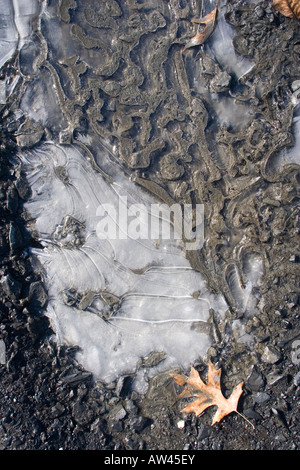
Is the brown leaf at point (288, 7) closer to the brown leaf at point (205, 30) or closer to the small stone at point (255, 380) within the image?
the brown leaf at point (205, 30)

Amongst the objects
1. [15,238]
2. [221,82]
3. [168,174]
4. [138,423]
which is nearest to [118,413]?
[138,423]

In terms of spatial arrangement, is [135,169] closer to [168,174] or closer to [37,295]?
[168,174]

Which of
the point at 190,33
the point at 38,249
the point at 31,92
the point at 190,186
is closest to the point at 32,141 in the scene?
the point at 31,92

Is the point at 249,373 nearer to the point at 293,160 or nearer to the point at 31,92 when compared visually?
the point at 293,160

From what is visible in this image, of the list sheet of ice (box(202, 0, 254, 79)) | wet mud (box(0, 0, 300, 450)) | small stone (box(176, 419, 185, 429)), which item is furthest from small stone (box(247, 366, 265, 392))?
sheet of ice (box(202, 0, 254, 79))

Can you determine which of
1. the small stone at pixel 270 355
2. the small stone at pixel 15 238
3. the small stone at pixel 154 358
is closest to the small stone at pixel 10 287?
the small stone at pixel 15 238
